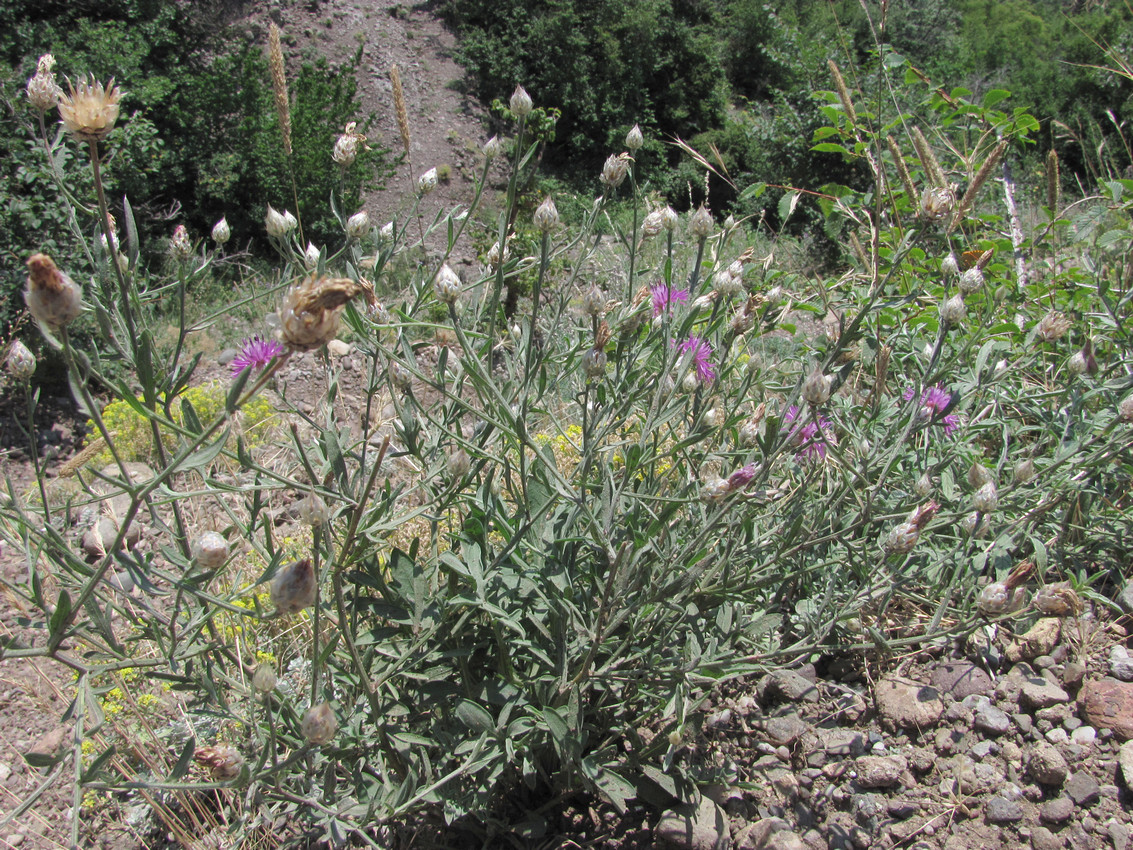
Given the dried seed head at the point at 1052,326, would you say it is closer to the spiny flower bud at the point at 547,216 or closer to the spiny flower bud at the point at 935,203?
the spiny flower bud at the point at 935,203

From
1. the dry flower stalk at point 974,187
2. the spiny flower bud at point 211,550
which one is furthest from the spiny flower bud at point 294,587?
the dry flower stalk at point 974,187

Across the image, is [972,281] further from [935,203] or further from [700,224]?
[700,224]

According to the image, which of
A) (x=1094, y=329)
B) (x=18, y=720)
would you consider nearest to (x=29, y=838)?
(x=18, y=720)

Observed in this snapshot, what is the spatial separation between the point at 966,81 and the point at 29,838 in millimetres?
15594

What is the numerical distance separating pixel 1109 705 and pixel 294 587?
186 cm

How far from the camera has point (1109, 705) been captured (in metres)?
1.76

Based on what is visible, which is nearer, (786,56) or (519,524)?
(519,524)

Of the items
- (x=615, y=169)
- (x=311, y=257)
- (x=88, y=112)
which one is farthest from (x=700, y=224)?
(x=88, y=112)

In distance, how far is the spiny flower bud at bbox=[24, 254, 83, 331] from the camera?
85cm

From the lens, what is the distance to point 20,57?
641 centimetres

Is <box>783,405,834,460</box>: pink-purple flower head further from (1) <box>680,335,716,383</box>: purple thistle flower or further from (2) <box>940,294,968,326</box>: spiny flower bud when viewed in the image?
(2) <box>940,294,968,326</box>: spiny flower bud

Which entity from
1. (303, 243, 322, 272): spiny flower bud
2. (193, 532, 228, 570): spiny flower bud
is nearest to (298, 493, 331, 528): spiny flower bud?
(193, 532, 228, 570): spiny flower bud

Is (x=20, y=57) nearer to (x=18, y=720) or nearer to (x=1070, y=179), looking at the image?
(x=18, y=720)

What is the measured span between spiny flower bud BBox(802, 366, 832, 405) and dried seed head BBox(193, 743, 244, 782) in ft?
3.43
